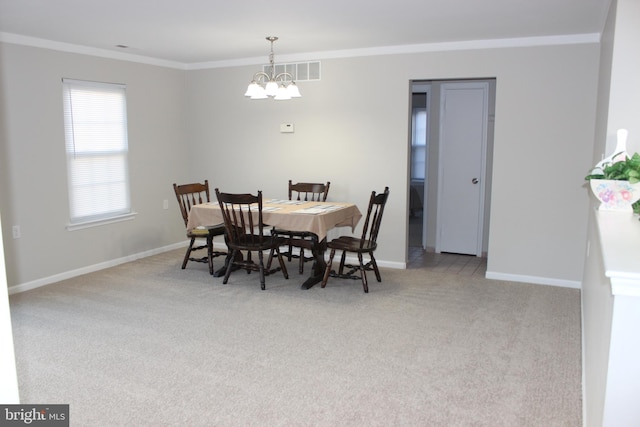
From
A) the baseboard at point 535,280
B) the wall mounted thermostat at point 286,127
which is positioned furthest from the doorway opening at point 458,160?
the wall mounted thermostat at point 286,127

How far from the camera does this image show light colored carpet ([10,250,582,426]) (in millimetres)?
2725

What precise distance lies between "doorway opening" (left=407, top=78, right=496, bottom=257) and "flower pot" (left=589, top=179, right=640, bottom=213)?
3.58 metres

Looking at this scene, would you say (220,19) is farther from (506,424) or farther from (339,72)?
(506,424)

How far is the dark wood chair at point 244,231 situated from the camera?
4621mm

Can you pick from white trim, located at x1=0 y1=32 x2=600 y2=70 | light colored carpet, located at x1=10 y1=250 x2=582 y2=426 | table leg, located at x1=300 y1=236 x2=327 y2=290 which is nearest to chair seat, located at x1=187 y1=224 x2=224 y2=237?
light colored carpet, located at x1=10 y1=250 x2=582 y2=426

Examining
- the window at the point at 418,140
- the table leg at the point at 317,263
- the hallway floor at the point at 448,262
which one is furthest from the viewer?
the window at the point at 418,140

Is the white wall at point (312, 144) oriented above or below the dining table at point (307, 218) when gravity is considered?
above

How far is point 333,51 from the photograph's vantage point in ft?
18.4

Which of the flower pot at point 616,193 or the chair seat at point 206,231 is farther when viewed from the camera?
the chair seat at point 206,231

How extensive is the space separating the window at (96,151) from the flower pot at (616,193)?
15.5ft

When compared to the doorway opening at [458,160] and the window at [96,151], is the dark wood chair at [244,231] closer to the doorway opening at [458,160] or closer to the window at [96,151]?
the window at [96,151]

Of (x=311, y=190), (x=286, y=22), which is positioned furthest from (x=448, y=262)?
(x=286, y=22)

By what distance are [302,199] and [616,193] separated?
3859mm

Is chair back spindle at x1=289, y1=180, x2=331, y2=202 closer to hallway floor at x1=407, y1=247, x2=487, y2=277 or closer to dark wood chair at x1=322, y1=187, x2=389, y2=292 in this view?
dark wood chair at x1=322, y1=187, x2=389, y2=292
